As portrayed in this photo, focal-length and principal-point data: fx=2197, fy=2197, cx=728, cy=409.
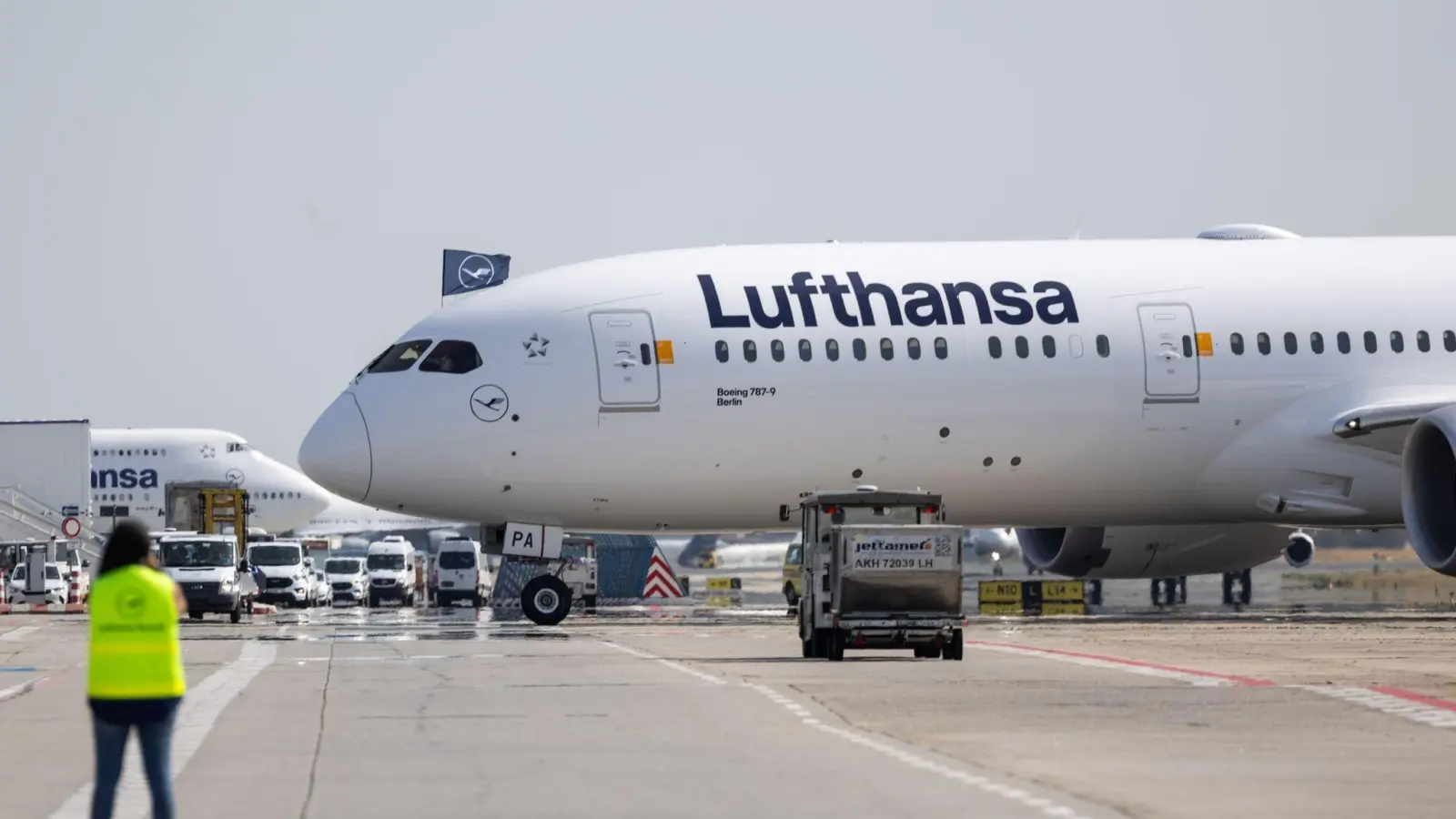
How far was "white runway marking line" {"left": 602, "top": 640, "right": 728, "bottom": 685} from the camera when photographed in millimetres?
20091

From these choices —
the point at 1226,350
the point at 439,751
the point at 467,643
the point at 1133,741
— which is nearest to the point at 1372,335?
the point at 1226,350

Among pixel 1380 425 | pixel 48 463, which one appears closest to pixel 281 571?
pixel 48 463

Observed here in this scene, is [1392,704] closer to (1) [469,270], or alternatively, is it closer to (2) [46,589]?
(1) [469,270]

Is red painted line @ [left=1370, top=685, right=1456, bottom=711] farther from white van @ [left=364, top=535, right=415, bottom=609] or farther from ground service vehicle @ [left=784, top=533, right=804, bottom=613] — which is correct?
white van @ [left=364, top=535, right=415, bottom=609]

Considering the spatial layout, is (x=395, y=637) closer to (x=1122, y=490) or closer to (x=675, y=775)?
(x=1122, y=490)

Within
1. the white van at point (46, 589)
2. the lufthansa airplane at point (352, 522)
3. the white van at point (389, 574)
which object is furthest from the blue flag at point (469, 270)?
the lufthansa airplane at point (352, 522)

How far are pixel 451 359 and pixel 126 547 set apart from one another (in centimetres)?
2082

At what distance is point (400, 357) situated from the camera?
30.7 m

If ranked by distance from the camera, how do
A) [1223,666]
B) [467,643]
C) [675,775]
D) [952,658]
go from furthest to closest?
[467,643]
[952,658]
[1223,666]
[675,775]

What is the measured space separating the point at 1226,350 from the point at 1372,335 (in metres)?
2.30

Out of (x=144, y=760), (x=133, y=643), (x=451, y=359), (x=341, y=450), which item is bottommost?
(x=144, y=760)

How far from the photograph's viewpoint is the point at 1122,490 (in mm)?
31719

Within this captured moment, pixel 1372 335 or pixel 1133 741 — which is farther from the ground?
pixel 1372 335

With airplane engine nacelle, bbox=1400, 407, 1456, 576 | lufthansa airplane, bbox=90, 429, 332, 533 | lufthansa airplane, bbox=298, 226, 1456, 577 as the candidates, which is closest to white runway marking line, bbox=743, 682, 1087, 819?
lufthansa airplane, bbox=298, 226, 1456, 577
